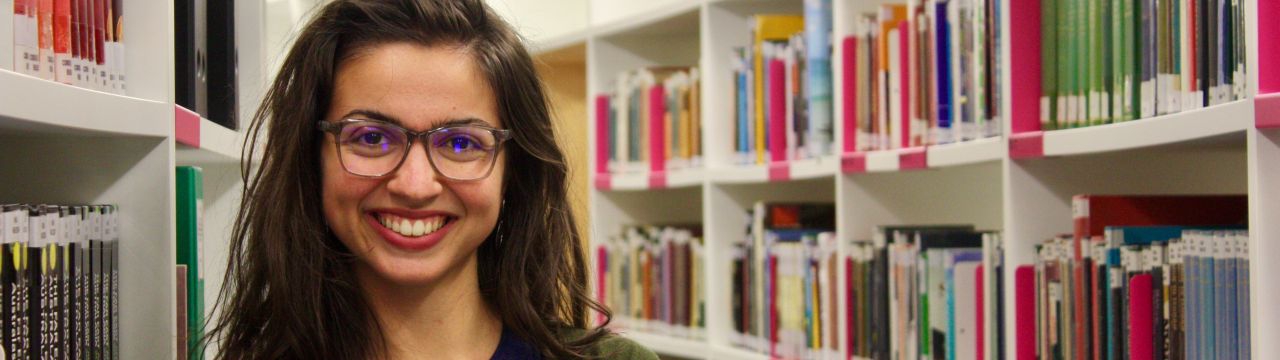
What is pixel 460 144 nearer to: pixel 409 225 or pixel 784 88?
pixel 409 225

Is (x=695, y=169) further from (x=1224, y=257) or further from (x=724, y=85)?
(x=1224, y=257)

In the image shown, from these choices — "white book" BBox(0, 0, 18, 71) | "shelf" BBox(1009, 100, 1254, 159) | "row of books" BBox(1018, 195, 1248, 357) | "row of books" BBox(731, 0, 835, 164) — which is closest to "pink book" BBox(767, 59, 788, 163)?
"row of books" BBox(731, 0, 835, 164)

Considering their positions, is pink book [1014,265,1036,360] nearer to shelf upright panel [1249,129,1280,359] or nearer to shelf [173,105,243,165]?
shelf upright panel [1249,129,1280,359]

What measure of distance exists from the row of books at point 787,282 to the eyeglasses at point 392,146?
1.69 m

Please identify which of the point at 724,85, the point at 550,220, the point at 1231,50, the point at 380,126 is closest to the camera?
the point at 380,126

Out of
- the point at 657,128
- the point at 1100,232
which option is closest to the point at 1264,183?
the point at 1100,232

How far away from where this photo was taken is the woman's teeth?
1.35 m

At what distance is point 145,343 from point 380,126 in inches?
14.2

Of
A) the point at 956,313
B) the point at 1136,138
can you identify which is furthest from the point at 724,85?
the point at 1136,138

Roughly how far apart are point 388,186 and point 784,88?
6.29 ft

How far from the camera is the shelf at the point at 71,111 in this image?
42.3 inches

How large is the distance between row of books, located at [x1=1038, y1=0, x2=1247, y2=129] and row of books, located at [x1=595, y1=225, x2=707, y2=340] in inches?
59.0

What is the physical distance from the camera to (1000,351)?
7.77 ft

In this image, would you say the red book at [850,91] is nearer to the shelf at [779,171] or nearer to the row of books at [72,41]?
the shelf at [779,171]
